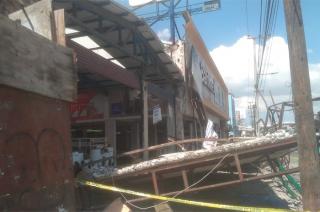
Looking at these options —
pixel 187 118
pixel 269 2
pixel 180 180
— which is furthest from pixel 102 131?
pixel 269 2

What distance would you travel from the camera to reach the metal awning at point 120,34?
1069 cm

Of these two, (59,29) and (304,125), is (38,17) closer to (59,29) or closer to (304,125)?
(59,29)

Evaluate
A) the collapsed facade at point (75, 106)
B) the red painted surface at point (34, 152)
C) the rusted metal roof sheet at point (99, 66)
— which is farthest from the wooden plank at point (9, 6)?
the red painted surface at point (34, 152)

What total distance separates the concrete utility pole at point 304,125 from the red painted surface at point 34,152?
3.89 m

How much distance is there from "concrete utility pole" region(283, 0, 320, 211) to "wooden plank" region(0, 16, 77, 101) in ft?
12.6

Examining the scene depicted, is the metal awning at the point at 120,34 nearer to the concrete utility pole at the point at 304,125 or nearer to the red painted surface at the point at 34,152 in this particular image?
the red painted surface at the point at 34,152

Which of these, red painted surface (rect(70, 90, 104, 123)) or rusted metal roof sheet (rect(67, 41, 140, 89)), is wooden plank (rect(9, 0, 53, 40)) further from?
red painted surface (rect(70, 90, 104, 123))

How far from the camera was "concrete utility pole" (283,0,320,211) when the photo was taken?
709 centimetres

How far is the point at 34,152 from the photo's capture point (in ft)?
20.2

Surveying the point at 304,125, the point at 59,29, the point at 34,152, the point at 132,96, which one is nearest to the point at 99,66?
the point at 59,29

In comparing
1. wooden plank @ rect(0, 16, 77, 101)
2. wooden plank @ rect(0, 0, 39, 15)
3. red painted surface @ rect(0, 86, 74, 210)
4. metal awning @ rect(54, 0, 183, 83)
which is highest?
metal awning @ rect(54, 0, 183, 83)

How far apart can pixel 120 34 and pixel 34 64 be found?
6.64 metres

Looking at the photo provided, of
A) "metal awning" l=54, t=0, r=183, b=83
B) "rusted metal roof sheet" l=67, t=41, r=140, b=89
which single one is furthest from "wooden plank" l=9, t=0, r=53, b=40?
"metal awning" l=54, t=0, r=183, b=83

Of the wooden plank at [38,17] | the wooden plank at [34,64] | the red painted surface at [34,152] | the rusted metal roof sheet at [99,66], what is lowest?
the red painted surface at [34,152]
